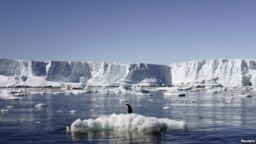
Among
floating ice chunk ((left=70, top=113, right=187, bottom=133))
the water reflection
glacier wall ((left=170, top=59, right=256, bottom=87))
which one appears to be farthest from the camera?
glacier wall ((left=170, top=59, right=256, bottom=87))

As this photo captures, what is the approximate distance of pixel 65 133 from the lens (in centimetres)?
2556

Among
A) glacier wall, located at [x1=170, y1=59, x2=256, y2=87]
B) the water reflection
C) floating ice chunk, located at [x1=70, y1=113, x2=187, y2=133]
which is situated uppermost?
glacier wall, located at [x1=170, y1=59, x2=256, y2=87]

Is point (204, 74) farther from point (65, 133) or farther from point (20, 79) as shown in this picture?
point (65, 133)

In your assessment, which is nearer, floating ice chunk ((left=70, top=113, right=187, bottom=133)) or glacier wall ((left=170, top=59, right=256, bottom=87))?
floating ice chunk ((left=70, top=113, right=187, bottom=133))

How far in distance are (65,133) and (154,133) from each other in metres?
5.36

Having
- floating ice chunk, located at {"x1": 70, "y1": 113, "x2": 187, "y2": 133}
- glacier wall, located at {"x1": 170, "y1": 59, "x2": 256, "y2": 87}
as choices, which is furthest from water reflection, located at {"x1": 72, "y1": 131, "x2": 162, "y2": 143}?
glacier wall, located at {"x1": 170, "y1": 59, "x2": 256, "y2": 87}

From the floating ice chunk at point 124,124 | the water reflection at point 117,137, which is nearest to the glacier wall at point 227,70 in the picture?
the floating ice chunk at point 124,124

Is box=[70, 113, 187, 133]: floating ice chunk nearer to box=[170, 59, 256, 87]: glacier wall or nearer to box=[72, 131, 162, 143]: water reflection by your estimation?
box=[72, 131, 162, 143]: water reflection

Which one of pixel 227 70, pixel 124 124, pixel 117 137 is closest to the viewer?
pixel 117 137

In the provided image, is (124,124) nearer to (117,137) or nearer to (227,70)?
(117,137)

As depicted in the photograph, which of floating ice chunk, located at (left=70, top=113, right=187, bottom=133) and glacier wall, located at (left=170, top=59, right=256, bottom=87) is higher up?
glacier wall, located at (left=170, top=59, right=256, bottom=87)

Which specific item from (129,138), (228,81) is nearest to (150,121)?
(129,138)

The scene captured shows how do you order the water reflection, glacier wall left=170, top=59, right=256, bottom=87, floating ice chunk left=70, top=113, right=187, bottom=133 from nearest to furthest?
the water reflection, floating ice chunk left=70, top=113, right=187, bottom=133, glacier wall left=170, top=59, right=256, bottom=87

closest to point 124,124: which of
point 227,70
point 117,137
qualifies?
point 117,137
